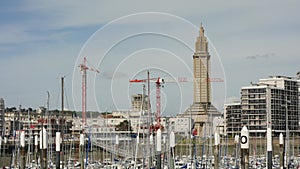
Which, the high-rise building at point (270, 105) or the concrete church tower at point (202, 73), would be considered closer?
the concrete church tower at point (202, 73)

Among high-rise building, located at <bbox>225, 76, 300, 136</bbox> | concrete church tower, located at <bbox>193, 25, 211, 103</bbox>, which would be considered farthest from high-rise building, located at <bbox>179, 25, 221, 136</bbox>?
high-rise building, located at <bbox>225, 76, 300, 136</bbox>

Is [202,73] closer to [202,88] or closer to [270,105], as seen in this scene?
[202,88]

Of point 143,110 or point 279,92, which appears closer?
point 143,110

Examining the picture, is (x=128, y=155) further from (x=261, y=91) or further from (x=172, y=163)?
(x=261, y=91)

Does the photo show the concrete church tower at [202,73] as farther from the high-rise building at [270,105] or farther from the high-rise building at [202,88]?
the high-rise building at [270,105]

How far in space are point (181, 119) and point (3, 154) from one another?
108 ft

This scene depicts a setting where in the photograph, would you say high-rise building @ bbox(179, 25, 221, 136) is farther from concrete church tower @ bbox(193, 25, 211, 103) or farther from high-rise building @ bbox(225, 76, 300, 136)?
high-rise building @ bbox(225, 76, 300, 136)

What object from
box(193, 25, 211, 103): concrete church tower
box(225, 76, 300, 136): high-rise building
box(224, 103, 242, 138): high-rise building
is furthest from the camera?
box(224, 103, 242, 138): high-rise building

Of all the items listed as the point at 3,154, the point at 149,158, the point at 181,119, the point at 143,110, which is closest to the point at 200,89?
the point at 181,119

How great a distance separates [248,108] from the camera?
176 metres

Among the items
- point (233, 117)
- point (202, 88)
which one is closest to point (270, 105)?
point (233, 117)

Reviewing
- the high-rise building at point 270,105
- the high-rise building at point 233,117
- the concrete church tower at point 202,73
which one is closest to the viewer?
the concrete church tower at point 202,73

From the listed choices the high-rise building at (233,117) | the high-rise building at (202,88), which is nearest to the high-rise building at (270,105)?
the high-rise building at (233,117)

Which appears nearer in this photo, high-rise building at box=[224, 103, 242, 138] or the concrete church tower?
the concrete church tower
